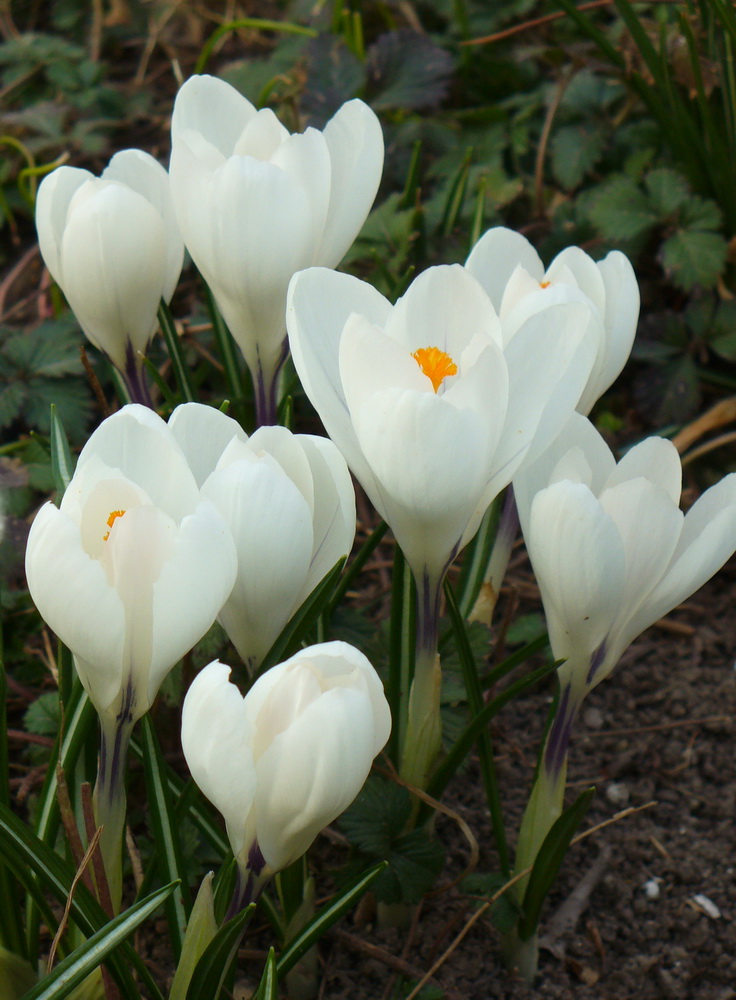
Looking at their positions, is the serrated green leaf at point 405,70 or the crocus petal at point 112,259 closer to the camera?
the crocus petal at point 112,259

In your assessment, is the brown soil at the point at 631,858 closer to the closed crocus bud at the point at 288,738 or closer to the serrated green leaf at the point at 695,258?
the closed crocus bud at the point at 288,738

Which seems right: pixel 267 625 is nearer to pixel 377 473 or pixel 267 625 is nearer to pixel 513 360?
pixel 377 473

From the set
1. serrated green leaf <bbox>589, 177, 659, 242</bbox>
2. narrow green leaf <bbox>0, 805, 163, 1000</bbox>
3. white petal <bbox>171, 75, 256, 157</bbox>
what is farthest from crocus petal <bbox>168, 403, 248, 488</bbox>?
serrated green leaf <bbox>589, 177, 659, 242</bbox>

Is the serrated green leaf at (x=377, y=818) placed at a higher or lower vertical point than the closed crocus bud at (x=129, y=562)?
lower

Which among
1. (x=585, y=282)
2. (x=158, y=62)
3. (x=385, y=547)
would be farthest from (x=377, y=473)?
(x=158, y=62)

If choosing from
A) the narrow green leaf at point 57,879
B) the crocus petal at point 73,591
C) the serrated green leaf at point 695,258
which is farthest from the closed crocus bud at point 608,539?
the serrated green leaf at point 695,258

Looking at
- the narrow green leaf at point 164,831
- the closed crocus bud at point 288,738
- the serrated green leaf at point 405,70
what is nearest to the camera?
the closed crocus bud at point 288,738

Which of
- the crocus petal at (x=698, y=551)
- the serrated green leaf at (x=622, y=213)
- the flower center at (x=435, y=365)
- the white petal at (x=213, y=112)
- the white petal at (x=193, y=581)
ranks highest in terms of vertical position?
the white petal at (x=213, y=112)
